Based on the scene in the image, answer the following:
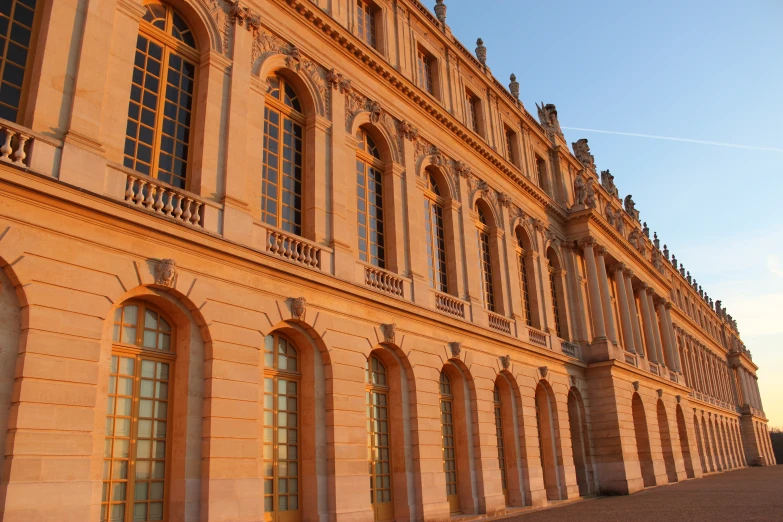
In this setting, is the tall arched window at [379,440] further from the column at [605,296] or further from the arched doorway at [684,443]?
the arched doorway at [684,443]

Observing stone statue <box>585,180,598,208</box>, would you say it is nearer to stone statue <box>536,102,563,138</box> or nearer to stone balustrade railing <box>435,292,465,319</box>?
stone statue <box>536,102,563,138</box>

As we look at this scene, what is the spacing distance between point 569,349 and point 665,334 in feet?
57.5

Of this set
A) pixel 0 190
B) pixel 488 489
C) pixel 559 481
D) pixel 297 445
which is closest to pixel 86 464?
pixel 0 190

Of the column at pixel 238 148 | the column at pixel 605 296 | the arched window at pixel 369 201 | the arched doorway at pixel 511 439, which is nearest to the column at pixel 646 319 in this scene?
the column at pixel 605 296

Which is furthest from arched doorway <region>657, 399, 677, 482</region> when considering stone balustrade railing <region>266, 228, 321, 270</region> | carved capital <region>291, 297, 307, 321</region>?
carved capital <region>291, 297, 307, 321</region>

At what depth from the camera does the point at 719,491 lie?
2767cm

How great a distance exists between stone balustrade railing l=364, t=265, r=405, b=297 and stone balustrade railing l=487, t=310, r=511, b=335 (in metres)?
5.51

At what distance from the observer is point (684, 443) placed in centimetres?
4272

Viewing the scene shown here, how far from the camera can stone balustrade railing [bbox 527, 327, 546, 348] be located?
26.1 m

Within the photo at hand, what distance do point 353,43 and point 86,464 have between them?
1350 cm

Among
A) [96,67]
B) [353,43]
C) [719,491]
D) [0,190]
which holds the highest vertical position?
[353,43]

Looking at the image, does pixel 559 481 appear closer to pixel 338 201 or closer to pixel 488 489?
pixel 488 489

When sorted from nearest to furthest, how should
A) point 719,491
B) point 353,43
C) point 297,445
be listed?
point 297,445 < point 353,43 < point 719,491

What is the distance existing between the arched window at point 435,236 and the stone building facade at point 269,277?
0.15 m
